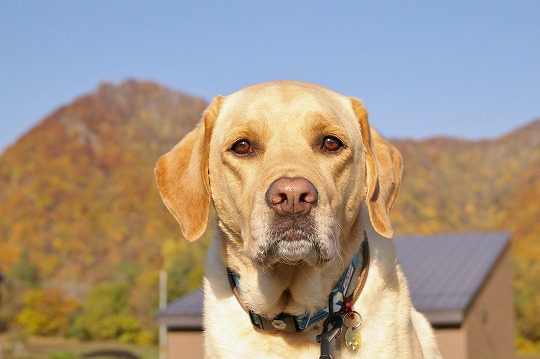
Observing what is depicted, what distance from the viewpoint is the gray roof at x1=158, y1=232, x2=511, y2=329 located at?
67.1 feet

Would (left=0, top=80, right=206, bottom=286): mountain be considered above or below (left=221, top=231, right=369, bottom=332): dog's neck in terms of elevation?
below

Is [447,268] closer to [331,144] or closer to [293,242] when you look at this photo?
[331,144]

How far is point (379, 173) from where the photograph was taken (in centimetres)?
429

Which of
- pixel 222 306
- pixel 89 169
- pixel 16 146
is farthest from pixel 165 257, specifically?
pixel 222 306

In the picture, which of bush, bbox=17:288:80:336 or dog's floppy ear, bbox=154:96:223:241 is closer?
dog's floppy ear, bbox=154:96:223:241

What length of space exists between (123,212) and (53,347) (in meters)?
21.4

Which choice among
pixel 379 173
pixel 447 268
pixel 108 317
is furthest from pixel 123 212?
pixel 379 173

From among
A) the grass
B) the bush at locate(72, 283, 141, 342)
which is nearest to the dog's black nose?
the grass

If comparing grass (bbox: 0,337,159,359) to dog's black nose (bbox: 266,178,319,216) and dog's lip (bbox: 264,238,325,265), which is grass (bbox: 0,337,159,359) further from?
dog's black nose (bbox: 266,178,319,216)

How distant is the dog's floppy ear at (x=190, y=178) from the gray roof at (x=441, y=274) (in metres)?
14.9

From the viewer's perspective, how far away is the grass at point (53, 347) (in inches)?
2014

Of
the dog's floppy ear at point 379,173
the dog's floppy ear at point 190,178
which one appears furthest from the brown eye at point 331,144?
the dog's floppy ear at point 190,178

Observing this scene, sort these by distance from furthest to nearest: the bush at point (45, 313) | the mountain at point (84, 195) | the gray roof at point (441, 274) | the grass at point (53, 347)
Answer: the mountain at point (84, 195) → the bush at point (45, 313) → the grass at point (53, 347) → the gray roof at point (441, 274)

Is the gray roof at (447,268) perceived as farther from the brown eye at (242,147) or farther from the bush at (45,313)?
the bush at (45,313)
